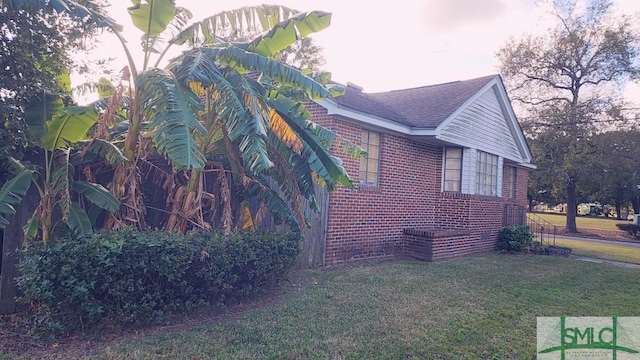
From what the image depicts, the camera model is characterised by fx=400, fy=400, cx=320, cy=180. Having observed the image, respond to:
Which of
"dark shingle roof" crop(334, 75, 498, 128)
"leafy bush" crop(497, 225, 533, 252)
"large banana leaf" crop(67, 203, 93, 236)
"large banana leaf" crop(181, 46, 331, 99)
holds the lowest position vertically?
"leafy bush" crop(497, 225, 533, 252)

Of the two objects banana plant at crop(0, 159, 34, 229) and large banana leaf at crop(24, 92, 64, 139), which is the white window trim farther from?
banana plant at crop(0, 159, 34, 229)

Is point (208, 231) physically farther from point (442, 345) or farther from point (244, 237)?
point (442, 345)

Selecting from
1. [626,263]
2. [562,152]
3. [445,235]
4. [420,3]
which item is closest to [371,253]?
[445,235]

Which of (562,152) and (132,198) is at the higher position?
(562,152)

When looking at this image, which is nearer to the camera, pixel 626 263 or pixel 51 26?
pixel 51 26

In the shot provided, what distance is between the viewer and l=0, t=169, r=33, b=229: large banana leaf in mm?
4410

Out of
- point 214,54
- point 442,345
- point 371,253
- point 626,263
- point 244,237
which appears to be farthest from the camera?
point 626,263

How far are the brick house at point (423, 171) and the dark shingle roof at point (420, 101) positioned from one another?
40 millimetres

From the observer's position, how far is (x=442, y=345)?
468 centimetres

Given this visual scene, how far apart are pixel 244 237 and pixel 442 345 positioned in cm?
298

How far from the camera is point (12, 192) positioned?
15.0ft

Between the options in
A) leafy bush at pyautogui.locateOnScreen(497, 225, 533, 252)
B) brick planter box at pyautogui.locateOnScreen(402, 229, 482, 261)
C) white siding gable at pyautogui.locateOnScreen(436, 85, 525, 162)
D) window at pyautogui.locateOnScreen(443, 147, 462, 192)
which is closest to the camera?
brick planter box at pyautogui.locateOnScreen(402, 229, 482, 261)

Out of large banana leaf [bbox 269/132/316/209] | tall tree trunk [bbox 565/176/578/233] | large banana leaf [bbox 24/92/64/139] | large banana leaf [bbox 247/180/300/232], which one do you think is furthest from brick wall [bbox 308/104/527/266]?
tall tree trunk [bbox 565/176/578/233]

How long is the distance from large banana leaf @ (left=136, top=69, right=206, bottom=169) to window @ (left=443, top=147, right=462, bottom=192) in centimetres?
939
